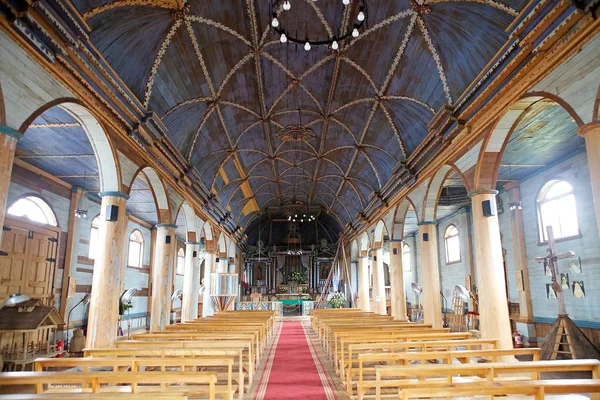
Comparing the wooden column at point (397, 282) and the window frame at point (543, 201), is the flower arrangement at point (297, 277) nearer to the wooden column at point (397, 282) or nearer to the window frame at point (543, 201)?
the wooden column at point (397, 282)

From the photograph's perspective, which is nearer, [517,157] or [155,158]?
[155,158]

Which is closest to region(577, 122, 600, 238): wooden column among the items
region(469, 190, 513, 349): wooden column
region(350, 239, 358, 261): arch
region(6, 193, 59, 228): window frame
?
region(469, 190, 513, 349): wooden column

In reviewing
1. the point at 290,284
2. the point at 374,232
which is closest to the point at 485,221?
the point at 374,232

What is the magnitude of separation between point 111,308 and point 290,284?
24100 mm

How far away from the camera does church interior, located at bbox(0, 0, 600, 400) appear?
5.31 meters

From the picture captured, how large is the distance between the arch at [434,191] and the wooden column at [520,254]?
10.7 ft

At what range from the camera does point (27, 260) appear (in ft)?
36.2

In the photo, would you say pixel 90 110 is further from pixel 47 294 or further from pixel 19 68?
pixel 47 294

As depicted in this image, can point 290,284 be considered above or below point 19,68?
below

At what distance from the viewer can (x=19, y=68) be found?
5.27 m

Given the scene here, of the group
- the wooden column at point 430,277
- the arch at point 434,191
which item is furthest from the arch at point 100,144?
the wooden column at point 430,277

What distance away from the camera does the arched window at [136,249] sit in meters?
18.4

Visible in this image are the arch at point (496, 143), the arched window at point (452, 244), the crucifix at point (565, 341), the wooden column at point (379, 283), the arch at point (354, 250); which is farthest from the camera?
the arch at point (354, 250)

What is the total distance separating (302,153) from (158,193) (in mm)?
8244
